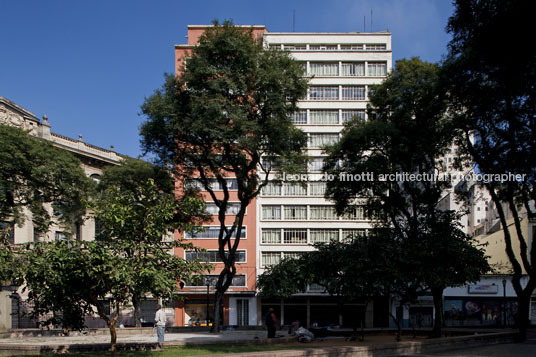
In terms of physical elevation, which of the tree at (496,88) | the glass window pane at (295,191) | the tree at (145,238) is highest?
the tree at (496,88)

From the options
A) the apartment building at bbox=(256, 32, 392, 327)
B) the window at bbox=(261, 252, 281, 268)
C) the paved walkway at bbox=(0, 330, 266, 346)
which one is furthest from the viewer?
the window at bbox=(261, 252, 281, 268)

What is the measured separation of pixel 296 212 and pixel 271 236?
134 inches

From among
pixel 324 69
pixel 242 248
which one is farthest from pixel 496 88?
pixel 242 248

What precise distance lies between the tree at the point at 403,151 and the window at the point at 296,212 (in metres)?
22.8

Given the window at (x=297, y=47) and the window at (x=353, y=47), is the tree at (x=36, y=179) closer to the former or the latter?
the window at (x=297, y=47)

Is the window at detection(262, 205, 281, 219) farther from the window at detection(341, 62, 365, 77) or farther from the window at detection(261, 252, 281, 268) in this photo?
the window at detection(341, 62, 365, 77)

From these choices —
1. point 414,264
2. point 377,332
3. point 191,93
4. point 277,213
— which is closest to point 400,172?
point 414,264

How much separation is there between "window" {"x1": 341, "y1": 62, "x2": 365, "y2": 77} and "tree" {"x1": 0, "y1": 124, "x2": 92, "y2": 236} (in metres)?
28.5

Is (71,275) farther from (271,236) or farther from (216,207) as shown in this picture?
(271,236)

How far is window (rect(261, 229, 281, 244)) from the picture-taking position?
174 ft

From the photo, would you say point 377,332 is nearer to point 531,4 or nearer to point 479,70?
point 479,70

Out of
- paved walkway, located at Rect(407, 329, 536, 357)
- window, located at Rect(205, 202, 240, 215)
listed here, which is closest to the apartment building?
window, located at Rect(205, 202, 240, 215)

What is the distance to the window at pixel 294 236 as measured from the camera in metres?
52.8

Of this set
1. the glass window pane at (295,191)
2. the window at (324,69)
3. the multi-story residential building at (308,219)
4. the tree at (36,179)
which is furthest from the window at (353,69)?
the tree at (36,179)
